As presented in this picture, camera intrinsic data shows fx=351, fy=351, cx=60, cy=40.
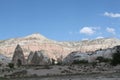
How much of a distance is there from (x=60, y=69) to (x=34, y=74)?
23.7ft

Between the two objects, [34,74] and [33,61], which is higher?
[33,61]

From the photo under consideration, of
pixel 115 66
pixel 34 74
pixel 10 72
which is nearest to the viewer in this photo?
pixel 34 74

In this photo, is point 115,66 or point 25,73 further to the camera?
point 115,66

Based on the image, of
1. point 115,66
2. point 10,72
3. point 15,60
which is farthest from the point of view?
point 15,60

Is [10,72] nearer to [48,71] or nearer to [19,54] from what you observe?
[48,71]

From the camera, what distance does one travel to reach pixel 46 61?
431 ft

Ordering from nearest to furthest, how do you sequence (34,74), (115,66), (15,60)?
(34,74) < (115,66) < (15,60)

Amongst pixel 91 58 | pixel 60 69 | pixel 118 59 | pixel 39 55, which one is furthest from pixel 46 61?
pixel 60 69

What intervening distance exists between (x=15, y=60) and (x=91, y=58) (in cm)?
2944

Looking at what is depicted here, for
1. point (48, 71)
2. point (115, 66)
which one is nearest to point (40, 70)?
point (48, 71)

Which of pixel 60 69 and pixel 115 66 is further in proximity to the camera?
pixel 115 66

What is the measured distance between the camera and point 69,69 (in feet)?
224

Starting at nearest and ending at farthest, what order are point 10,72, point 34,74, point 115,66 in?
point 34,74
point 10,72
point 115,66

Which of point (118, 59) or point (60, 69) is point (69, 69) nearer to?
point (60, 69)
